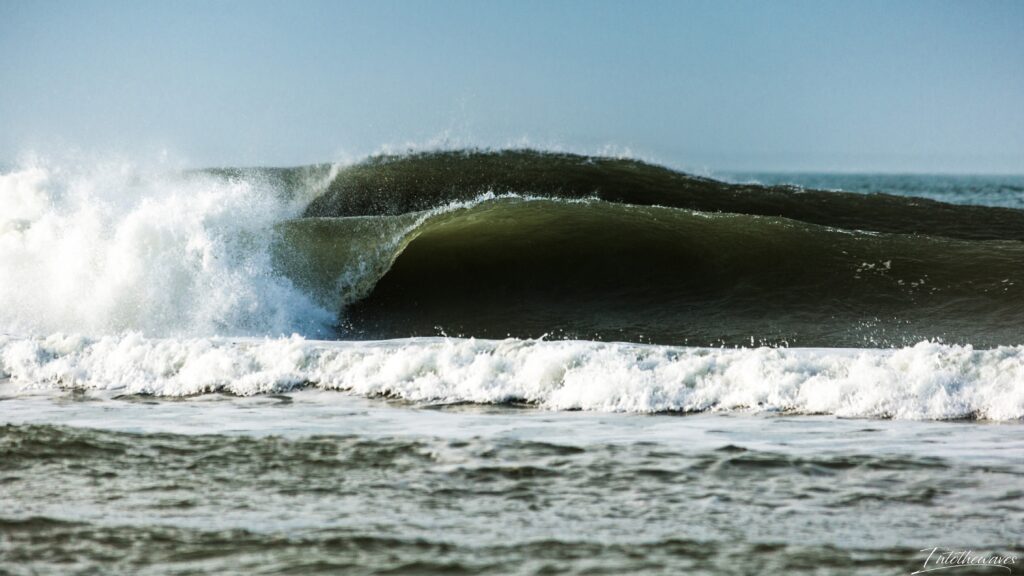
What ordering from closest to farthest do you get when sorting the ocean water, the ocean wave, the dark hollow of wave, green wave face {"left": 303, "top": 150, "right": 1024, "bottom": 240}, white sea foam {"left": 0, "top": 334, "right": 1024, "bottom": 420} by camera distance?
the ocean water → white sea foam {"left": 0, "top": 334, "right": 1024, "bottom": 420} → the dark hollow of wave → the ocean wave → green wave face {"left": 303, "top": 150, "right": 1024, "bottom": 240}

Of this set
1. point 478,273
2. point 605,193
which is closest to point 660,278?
point 478,273

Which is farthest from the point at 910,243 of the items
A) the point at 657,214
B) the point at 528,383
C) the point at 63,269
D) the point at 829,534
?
the point at 63,269

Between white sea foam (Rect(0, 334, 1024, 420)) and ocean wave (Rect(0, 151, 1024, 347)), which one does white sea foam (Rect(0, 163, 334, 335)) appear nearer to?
ocean wave (Rect(0, 151, 1024, 347))

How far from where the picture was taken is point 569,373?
304 inches

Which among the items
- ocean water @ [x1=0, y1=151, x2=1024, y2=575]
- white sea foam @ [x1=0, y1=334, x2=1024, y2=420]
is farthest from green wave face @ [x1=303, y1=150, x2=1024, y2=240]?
white sea foam @ [x1=0, y1=334, x2=1024, y2=420]

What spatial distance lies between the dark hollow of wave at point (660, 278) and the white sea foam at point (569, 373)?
182 centimetres

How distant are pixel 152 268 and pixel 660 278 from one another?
6.02 m

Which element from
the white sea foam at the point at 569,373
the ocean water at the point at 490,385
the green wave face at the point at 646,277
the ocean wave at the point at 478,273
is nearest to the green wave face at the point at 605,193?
the ocean water at the point at 490,385

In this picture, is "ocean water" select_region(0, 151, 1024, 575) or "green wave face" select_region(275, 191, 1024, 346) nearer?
"ocean water" select_region(0, 151, 1024, 575)

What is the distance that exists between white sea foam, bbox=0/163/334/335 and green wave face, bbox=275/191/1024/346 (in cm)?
53

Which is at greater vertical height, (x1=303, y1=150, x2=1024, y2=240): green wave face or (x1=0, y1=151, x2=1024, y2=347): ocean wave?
(x1=303, y1=150, x2=1024, y2=240): green wave face

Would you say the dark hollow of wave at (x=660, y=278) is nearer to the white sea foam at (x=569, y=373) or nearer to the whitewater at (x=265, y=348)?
the whitewater at (x=265, y=348)

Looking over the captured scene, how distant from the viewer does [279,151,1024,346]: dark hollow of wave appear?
10469 mm

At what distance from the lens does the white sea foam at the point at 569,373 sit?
22.9 feet
